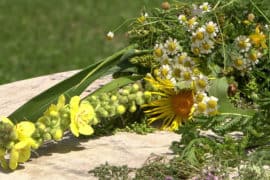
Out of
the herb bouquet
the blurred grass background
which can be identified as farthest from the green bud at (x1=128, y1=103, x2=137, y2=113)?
the blurred grass background

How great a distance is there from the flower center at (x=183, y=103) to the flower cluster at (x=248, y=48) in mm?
218

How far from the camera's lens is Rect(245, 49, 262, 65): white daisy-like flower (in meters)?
2.96

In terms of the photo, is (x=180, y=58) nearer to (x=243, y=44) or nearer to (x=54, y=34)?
(x=243, y=44)

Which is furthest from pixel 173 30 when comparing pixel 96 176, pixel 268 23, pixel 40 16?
pixel 40 16

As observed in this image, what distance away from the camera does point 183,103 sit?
2920mm

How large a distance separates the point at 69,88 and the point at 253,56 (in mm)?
665

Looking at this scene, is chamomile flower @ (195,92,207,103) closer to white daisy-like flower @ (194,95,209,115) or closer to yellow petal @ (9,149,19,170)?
white daisy-like flower @ (194,95,209,115)

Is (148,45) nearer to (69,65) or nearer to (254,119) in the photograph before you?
(254,119)

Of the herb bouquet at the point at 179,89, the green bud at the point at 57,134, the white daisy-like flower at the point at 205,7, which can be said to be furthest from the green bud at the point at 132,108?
the white daisy-like flower at the point at 205,7

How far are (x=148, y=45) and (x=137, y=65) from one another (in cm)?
9

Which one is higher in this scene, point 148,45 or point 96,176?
point 148,45

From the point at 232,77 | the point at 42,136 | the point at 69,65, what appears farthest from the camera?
the point at 69,65

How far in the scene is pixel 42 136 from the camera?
102 inches

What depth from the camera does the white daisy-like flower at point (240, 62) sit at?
2.97 m
